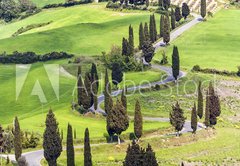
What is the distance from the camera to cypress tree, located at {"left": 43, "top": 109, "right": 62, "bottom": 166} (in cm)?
8269

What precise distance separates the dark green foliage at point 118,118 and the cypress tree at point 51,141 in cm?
1380

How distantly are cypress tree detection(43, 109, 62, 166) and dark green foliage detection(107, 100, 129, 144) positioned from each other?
13801 mm

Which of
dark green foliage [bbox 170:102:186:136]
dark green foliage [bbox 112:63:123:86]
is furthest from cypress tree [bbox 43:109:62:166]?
dark green foliage [bbox 112:63:123:86]

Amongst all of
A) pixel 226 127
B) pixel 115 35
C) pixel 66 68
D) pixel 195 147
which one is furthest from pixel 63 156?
pixel 115 35

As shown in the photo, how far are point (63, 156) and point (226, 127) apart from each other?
37786mm

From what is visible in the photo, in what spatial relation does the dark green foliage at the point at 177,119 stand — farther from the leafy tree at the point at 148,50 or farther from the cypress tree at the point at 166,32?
the cypress tree at the point at 166,32

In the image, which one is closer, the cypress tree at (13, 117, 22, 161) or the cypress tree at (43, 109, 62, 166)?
the cypress tree at (43, 109, 62, 166)

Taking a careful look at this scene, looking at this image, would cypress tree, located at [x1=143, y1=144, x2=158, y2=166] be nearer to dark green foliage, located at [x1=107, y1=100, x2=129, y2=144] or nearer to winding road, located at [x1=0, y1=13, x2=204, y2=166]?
winding road, located at [x1=0, y1=13, x2=204, y2=166]

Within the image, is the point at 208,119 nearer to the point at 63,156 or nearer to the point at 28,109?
the point at 63,156

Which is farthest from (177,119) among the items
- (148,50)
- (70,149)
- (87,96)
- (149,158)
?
(148,50)

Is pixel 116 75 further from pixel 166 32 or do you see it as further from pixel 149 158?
pixel 149 158

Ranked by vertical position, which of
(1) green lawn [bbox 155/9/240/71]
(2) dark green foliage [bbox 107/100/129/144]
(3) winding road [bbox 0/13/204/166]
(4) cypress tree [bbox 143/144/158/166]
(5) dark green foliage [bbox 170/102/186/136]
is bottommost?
(1) green lawn [bbox 155/9/240/71]

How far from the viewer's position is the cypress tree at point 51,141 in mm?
82688

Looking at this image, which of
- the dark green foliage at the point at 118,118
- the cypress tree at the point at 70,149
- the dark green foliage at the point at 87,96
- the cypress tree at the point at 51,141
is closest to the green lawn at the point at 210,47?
the dark green foliage at the point at 87,96
